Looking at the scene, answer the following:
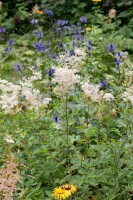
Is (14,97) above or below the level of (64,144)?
above

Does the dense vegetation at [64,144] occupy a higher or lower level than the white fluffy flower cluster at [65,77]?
lower

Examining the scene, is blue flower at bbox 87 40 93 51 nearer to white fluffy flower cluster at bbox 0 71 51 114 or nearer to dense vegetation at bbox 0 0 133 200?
dense vegetation at bbox 0 0 133 200

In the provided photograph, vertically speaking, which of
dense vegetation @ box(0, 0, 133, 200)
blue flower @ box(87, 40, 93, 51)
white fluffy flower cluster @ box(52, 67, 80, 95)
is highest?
white fluffy flower cluster @ box(52, 67, 80, 95)

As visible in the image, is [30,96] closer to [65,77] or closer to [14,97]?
[14,97]

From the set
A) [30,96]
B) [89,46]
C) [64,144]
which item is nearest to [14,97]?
[30,96]

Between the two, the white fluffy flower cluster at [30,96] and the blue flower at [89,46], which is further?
the blue flower at [89,46]

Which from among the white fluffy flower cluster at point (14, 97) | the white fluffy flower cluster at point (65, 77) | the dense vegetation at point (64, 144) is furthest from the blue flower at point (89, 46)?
the white fluffy flower cluster at point (65, 77)

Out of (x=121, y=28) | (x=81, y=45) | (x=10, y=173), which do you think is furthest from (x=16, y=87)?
(x=121, y=28)

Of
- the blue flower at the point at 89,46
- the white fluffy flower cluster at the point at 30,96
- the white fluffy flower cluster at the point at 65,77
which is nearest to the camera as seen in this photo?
the white fluffy flower cluster at the point at 65,77

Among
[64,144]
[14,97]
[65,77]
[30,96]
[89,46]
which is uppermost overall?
[65,77]

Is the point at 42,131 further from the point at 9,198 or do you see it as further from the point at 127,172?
the point at 9,198

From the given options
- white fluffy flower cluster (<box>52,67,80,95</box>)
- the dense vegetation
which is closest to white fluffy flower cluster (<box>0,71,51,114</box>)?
the dense vegetation

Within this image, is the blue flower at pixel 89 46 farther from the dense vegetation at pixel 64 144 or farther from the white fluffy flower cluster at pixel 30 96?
the white fluffy flower cluster at pixel 30 96

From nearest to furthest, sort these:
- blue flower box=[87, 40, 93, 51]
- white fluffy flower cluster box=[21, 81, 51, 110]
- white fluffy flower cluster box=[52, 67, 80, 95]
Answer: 1. white fluffy flower cluster box=[52, 67, 80, 95]
2. white fluffy flower cluster box=[21, 81, 51, 110]
3. blue flower box=[87, 40, 93, 51]
